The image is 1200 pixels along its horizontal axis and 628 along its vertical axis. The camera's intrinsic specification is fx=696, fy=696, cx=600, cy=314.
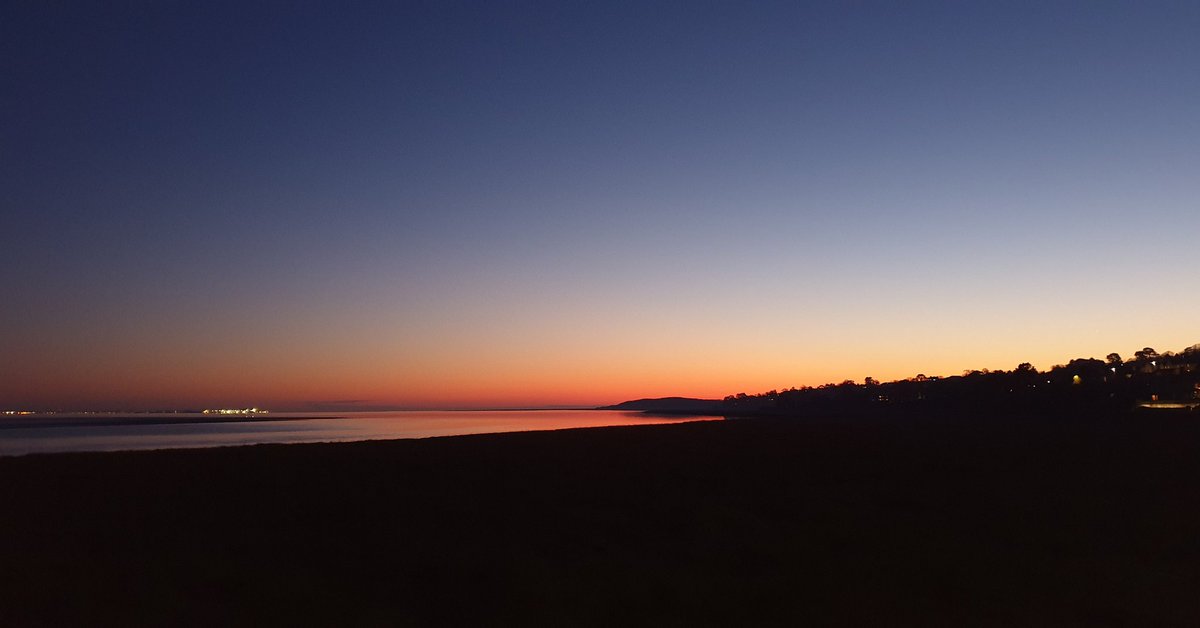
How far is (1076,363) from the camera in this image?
144m

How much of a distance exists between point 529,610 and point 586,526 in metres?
4.34

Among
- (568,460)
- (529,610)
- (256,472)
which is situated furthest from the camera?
(568,460)

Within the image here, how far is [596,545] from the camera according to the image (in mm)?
10320

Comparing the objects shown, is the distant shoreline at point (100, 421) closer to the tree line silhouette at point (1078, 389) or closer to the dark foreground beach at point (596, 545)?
the dark foreground beach at point (596, 545)

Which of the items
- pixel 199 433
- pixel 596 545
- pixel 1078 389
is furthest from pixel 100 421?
pixel 1078 389

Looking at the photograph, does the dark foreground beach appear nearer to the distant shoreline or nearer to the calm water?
the calm water

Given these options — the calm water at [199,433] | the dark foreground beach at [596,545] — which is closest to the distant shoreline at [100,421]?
the calm water at [199,433]

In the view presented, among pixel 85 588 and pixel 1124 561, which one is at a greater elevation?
pixel 85 588

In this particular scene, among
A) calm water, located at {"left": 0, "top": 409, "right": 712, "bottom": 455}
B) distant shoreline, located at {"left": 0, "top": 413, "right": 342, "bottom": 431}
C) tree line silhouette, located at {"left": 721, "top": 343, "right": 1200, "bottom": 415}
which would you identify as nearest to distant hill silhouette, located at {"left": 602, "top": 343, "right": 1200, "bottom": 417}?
tree line silhouette, located at {"left": 721, "top": 343, "right": 1200, "bottom": 415}

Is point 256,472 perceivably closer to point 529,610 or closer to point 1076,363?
point 529,610

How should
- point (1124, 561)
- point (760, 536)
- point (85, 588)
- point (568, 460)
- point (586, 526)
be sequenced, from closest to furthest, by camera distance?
point (85, 588) < point (1124, 561) < point (760, 536) < point (586, 526) < point (568, 460)

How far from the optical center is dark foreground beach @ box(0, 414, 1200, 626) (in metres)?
7.29

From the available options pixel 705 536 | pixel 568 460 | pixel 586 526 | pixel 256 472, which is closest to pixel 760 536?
pixel 705 536

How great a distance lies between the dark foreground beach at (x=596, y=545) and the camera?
7285mm
